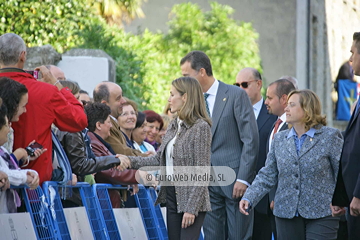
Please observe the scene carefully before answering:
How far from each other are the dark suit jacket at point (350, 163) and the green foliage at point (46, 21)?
1028 cm

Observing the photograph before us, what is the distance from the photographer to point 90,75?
12.8 meters

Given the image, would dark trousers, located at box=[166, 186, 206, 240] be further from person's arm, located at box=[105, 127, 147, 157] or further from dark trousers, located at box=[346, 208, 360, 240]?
person's arm, located at box=[105, 127, 147, 157]

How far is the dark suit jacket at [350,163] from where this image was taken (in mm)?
5094

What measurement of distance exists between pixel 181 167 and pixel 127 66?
9.07 metres

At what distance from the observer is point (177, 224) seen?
5.92 m

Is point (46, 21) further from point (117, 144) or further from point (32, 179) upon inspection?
point (32, 179)

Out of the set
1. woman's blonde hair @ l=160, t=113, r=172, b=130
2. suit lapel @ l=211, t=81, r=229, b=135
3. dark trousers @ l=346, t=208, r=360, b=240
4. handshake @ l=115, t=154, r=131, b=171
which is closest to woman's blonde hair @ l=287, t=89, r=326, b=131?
suit lapel @ l=211, t=81, r=229, b=135

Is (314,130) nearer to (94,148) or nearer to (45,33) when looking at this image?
(94,148)

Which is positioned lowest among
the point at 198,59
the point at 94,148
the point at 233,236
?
the point at 233,236

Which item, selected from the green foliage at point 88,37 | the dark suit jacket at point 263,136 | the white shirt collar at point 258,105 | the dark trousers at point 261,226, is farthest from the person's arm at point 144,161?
the green foliage at point 88,37

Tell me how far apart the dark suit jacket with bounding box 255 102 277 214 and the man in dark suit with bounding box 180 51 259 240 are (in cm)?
46

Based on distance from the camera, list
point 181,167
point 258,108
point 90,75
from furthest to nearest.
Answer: point 90,75 → point 258,108 → point 181,167

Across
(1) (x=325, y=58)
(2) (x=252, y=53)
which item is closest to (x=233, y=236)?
(2) (x=252, y=53)

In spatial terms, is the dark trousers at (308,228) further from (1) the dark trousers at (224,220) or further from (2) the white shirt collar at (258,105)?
(2) the white shirt collar at (258,105)
